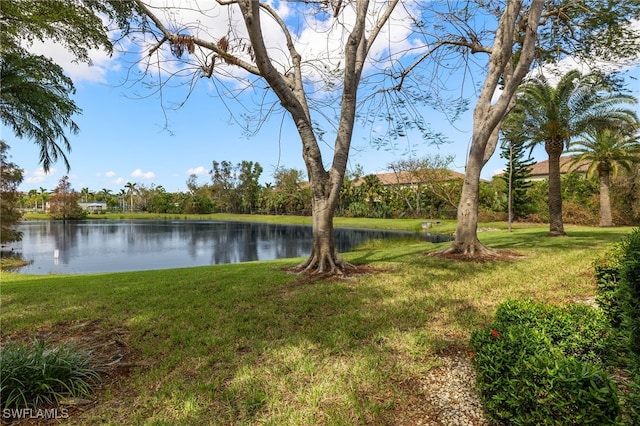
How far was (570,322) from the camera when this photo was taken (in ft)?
8.59

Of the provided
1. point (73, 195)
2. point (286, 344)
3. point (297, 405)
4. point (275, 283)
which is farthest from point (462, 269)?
point (73, 195)

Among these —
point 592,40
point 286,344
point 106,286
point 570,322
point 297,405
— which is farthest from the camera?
point 592,40

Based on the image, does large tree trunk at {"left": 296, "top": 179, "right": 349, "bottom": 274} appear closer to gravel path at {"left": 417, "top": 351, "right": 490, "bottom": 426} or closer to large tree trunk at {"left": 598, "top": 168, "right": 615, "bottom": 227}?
gravel path at {"left": 417, "top": 351, "right": 490, "bottom": 426}

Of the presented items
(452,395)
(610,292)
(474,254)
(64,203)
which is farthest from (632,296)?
(64,203)

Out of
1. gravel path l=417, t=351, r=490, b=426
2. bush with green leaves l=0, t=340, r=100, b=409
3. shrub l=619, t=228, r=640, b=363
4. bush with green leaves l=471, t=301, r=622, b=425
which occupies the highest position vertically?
shrub l=619, t=228, r=640, b=363

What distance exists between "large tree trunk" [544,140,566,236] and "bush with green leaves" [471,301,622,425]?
1288cm

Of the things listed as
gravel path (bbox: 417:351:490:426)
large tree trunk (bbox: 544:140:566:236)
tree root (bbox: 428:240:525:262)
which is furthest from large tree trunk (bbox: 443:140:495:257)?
large tree trunk (bbox: 544:140:566:236)

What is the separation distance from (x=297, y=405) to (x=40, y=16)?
8073mm

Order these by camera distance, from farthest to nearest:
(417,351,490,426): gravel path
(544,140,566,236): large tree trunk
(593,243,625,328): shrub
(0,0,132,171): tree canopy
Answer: (544,140,566,236): large tree trunk → (0,0,132,171): tree canopy → (593,243,625,328): shrub → (417,351,490,426): gravel path

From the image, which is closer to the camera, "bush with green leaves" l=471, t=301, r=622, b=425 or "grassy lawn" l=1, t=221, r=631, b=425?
"bush with green leaves" l=471, t=301, r=622, b=425

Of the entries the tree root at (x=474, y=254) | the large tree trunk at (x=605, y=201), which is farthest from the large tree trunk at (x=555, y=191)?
the large tree trunk at (x=605, y=201)

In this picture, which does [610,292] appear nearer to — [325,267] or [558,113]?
[325,267]

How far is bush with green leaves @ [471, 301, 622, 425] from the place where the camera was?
1.48 m

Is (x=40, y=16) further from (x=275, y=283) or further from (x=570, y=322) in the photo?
(x=570, y=322)
